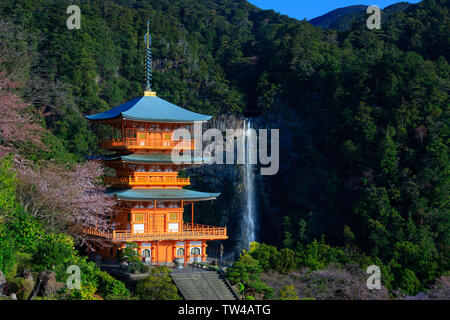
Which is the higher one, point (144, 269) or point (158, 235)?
point (158, 235)

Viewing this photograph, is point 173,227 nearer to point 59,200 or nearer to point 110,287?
point 59,200

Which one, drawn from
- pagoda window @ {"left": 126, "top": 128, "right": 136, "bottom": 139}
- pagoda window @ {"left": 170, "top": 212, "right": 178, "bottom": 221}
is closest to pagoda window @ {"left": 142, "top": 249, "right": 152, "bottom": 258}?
pagoda window @ {"left": 170, "top": 212, "right": 178, "bottom": 221}

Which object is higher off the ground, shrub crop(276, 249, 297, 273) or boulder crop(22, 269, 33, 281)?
boulder crop(22, 269, 33, 281)

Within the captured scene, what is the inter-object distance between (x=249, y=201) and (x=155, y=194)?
27.6 metres

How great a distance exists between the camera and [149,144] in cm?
2997

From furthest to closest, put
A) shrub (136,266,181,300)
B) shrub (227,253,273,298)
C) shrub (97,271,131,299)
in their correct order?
shrub (227,253,273,298)
shrub (97,271,131,299)
shrub (136,266,181,300)

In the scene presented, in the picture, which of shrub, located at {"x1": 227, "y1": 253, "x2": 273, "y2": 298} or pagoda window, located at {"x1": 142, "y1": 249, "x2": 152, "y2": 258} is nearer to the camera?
shrub, located at {"x1": 227, "y1": 253, "x2": 273, "y2": 298}

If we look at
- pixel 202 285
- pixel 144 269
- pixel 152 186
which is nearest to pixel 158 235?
pixel 144 269

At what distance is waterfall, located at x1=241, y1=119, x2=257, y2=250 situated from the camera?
5427 centimetres

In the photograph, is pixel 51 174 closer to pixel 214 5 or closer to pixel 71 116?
pixel 71 116

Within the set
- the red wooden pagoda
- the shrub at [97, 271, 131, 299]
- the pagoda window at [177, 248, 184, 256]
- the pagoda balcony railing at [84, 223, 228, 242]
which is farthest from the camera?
the pagoda window at [177, 248, 184, 256]

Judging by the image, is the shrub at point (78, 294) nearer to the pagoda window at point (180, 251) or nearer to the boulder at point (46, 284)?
the boulder at point (46, 284)

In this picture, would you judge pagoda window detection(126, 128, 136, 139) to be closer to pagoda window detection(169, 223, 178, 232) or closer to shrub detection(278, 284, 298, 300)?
pagoda window detection(169, 223, 178, 232)

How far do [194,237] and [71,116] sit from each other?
25.3 metres
